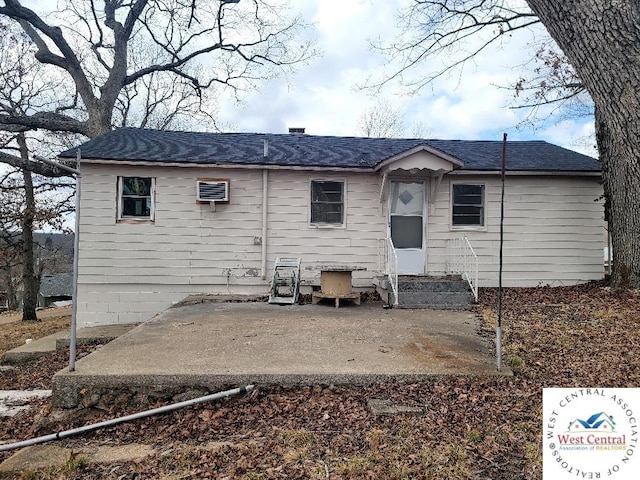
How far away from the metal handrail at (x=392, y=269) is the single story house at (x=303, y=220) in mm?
65

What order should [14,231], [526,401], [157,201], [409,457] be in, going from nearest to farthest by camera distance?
1. [409,457]
2. [526,401]
3. [157,201]
4. [14,231]

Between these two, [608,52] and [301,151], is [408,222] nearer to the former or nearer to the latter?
[301,151]

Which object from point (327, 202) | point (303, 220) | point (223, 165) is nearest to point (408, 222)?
point (327, 202)

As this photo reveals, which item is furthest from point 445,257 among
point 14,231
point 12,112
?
point 12,112

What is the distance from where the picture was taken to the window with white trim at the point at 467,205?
31.2ft

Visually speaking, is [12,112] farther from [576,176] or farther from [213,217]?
[576,176]

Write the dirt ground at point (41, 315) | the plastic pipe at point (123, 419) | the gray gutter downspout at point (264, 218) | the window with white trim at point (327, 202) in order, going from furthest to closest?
the dirt ground at point (41, 315), the window with white trim at point (327, 202), the gray gutter downspout at point (264, 218), the plastic pipe at point (123, 419)

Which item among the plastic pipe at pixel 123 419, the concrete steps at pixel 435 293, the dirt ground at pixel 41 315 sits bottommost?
the dirt ground at pixel 41 315

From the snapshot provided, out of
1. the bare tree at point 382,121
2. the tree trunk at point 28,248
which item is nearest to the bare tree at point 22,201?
the tree trunk at point 28,248

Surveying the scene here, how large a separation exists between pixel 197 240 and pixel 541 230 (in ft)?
25.0

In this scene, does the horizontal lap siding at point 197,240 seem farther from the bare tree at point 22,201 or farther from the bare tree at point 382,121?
the bare tree at point 382,121

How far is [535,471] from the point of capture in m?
2.69

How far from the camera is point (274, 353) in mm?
4711

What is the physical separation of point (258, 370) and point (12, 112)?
57.8ft
